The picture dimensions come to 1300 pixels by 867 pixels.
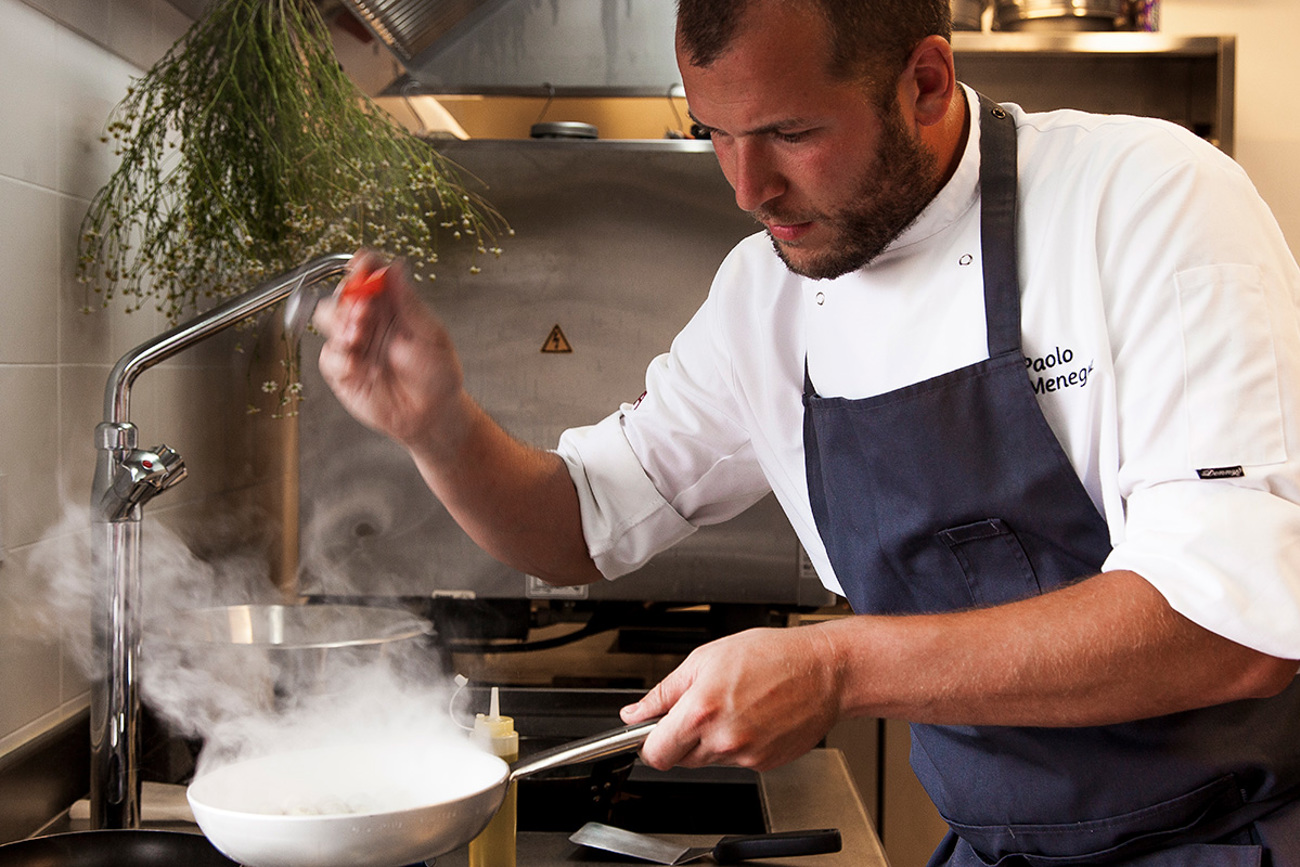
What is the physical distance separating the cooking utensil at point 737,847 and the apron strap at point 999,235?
1.91ft

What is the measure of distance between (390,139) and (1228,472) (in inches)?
51.4

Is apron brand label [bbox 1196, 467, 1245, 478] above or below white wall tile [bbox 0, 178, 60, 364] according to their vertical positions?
below

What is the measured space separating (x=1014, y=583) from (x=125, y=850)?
90 cm

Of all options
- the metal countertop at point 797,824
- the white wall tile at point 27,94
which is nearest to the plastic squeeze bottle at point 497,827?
the metal countertop at point 797,824

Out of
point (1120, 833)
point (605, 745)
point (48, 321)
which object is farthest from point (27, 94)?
point (1120, 833)

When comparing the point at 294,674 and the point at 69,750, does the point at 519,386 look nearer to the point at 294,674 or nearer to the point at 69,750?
the point at 294,674

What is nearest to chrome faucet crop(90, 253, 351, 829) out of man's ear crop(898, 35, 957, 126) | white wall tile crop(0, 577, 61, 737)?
white wall tile crop(0, 577, 61, 737)

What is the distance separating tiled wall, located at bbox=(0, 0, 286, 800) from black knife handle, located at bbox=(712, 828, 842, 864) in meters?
0.87

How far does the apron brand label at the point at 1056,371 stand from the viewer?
1.10m

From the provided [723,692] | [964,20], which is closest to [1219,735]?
[723,692]

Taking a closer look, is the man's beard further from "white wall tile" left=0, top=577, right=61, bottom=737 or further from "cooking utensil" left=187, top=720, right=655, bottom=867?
"white wall tile" left=0, top=577, right=61, bottom=737

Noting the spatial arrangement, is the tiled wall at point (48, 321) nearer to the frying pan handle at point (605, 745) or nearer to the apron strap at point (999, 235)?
the frying pan handle at point (605, 745)

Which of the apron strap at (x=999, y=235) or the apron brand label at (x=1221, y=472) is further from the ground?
the apron strap at (x=999, y=235)

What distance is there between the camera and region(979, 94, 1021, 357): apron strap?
116cm
